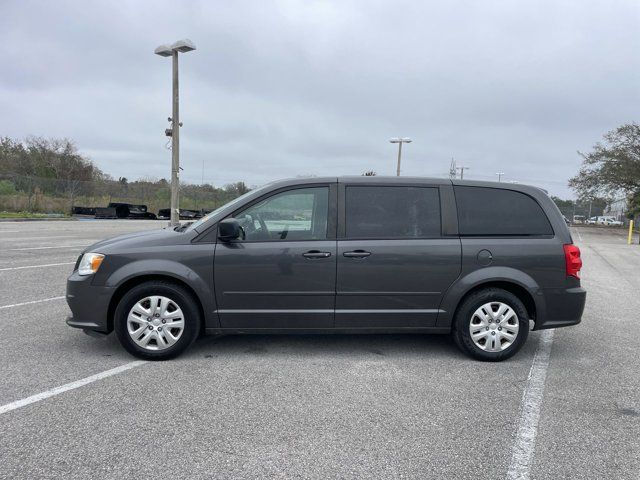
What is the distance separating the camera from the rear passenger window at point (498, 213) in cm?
474

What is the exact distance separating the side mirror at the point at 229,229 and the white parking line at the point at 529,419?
8.92ft

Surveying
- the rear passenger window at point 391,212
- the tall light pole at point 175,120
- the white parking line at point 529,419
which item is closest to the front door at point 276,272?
the rear passenger window at point 391,212

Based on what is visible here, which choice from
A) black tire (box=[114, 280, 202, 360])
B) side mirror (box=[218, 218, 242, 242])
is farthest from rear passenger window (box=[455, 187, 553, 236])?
black tire (box=[114, 280, 202, 360])

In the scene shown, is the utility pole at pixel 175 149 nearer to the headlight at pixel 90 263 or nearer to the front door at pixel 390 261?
the headlight at pixel 90 263

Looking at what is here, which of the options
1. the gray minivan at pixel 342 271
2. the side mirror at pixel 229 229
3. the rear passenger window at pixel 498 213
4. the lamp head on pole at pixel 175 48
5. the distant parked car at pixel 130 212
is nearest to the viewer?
the side mirror at pixel 229 229

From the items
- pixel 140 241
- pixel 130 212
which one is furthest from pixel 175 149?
pixel 130 212

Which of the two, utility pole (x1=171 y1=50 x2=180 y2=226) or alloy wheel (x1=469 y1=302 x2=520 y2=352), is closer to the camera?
alloy wheel (x1=469 y1=302 x2=520 y2=352)

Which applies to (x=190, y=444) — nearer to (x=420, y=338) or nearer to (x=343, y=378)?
(x=343, y=378)

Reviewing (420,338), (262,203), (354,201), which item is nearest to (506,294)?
(420,338)

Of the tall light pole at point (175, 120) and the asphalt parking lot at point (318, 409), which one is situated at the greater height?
the tall light pole at point (175, 120)

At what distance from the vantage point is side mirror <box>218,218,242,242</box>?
4.36 meters

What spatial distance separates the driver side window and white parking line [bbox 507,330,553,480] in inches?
86.1

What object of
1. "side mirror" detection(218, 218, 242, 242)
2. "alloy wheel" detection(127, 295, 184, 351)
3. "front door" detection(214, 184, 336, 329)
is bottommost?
"alloy wheel" detection(127, 295, 184, 351)

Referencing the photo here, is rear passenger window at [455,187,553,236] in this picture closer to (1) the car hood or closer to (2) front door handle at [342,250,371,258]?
(2) front door handle at [342,250,371,258]
